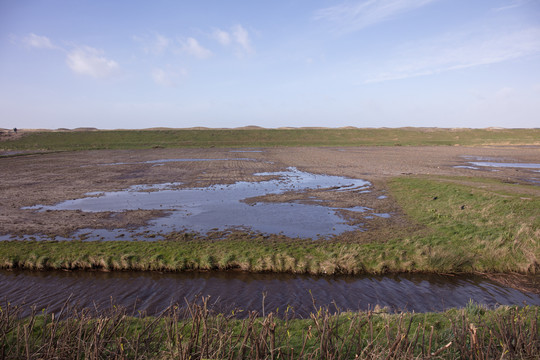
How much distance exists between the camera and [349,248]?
14.2m

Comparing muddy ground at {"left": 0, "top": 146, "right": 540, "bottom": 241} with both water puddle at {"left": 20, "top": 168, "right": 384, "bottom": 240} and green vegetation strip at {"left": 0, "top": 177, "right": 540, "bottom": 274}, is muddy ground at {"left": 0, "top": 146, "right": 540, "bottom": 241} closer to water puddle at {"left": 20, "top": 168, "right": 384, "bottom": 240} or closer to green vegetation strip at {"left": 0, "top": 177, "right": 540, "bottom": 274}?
water puddle at {"left": 20, "top": 168, "right": 384, "bottom": 240}

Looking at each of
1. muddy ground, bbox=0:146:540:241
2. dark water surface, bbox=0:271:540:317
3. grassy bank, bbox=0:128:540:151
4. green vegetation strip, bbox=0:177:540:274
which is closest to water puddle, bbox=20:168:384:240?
muddy ground, bbox=0:146:540:241

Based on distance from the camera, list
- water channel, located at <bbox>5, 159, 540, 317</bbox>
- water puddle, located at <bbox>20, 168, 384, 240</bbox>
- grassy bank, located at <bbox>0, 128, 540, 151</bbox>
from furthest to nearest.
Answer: grassy bank, located at <bbox>0, 128, 540, 151</bbox>, water puddle, located at <bbox>20, 168, 384, 240</bbox>, water channel, located at <bbox>5, 159, 540, 317</bbox>

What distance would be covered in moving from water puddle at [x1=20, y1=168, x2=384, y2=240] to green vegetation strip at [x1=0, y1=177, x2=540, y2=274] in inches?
75.5

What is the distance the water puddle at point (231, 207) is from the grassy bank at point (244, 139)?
195ft

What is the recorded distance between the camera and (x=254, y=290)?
11.6 metres

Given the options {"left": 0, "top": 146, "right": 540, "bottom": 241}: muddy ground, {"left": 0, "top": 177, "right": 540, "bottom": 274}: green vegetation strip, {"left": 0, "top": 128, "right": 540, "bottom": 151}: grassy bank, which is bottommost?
{"left": 0, "top": 177, "right": 540, "bottom": 274}: green vegetation strip

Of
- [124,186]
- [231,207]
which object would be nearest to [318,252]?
[231,207]

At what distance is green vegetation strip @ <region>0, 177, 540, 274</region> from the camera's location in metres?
13.2

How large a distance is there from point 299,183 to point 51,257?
21.7 metres

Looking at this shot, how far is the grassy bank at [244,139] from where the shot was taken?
86.8 meters

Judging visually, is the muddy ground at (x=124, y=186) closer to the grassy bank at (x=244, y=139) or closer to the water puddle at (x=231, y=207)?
the water puddle at (x=231, y=207)

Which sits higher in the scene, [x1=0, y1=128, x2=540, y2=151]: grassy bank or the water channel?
[x1=0, y1=128, x2=540, y2=151]: grassy bank

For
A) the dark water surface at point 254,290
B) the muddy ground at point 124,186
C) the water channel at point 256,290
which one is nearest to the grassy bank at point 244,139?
the muddy ground at point 124,186
